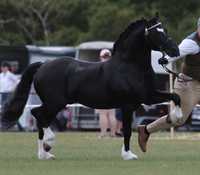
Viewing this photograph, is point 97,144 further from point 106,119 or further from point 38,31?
point 38,31

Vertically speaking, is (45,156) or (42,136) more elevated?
(42,136)

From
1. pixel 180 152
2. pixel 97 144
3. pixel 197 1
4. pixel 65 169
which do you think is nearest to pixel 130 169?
pixel 65 169

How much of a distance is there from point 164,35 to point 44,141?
7.99 feet

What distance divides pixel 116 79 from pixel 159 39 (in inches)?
36.0

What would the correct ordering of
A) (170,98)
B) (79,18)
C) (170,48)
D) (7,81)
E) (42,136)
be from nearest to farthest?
(170,48)
(170,98)
(42,136)
(7,81)
(79,18)

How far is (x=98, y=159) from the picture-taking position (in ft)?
46.6

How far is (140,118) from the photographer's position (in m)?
28.5

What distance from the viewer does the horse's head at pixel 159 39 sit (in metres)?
13.9

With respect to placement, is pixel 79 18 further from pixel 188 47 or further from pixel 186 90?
pixel 188 47

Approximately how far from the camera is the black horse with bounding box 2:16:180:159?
14.1 m

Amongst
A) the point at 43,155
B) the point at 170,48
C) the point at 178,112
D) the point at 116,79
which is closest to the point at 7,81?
the point at 43,155

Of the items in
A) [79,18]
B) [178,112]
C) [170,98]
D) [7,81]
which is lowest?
[7,81]

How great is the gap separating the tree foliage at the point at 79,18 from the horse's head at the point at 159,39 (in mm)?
24164

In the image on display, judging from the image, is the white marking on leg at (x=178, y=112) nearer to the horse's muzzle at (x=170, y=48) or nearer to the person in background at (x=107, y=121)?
the horse's muzzle at (x=170, y=48)
